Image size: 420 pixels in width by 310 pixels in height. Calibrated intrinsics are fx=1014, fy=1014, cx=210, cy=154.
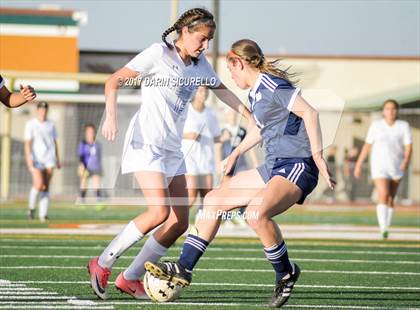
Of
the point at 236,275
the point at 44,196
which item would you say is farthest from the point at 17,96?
the point at 44,196

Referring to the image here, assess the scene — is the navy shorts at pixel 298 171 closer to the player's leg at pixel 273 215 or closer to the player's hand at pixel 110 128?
the player's leg at pixel 273 215

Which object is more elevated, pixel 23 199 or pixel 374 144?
pixel 374 144

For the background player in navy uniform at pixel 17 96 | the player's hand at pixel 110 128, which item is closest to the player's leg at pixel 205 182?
the background player in navy uniform at pixel 17 96

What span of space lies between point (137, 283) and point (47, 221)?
9746mm

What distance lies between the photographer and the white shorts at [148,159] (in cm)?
720

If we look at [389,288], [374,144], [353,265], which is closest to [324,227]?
[374,144]

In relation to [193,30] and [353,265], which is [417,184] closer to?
[353,265]

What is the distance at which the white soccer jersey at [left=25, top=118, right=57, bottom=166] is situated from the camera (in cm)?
1695

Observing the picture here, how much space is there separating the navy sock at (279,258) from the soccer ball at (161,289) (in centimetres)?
69

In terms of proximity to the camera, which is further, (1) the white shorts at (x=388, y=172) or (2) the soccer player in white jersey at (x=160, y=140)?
(1) the white shorts at (x=388, y=172)

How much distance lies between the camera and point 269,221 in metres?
7.12

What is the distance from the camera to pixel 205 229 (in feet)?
23.2

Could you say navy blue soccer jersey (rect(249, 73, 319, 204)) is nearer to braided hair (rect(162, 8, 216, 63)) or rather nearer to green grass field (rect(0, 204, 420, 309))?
braided hair (rect(162, 8, 216, 63))

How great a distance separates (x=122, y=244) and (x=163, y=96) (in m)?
1.10
